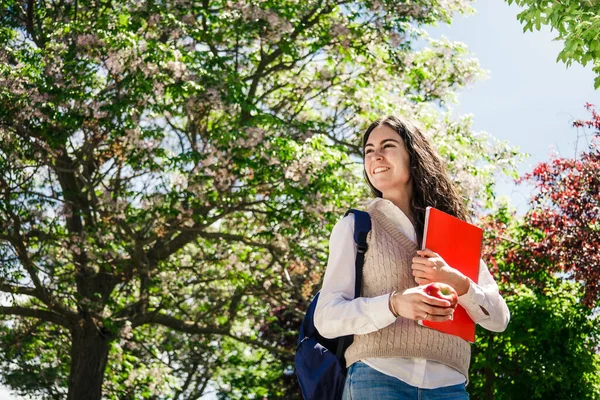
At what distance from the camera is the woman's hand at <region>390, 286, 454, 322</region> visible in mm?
2062

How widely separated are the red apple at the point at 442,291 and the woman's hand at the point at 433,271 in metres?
0.07

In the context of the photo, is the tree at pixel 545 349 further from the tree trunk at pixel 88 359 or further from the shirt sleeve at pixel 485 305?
the shirt sleeve at pixel 485 305

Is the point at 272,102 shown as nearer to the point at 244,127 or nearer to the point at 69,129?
the point at 244,127

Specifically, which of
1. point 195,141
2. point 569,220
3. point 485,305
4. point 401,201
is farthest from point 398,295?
point 195,141

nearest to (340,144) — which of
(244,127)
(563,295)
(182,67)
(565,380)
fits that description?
(244,127)

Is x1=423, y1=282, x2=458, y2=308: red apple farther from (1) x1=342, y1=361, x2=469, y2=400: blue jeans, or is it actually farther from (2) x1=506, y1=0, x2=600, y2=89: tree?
(2) x1=506, y1=0, x2=600, y2=89: tree

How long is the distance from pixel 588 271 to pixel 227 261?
22.8 feet

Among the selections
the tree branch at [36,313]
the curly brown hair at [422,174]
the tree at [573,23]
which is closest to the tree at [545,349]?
the tree at [573,23]

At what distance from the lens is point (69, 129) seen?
1001 centimetres

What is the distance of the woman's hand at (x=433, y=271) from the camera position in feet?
7.25

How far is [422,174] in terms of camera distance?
2684 millimetres

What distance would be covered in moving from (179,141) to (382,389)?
9332 millimetres

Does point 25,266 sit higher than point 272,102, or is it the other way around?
point 272,102

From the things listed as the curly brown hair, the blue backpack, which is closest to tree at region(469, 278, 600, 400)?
the curly brown hair
